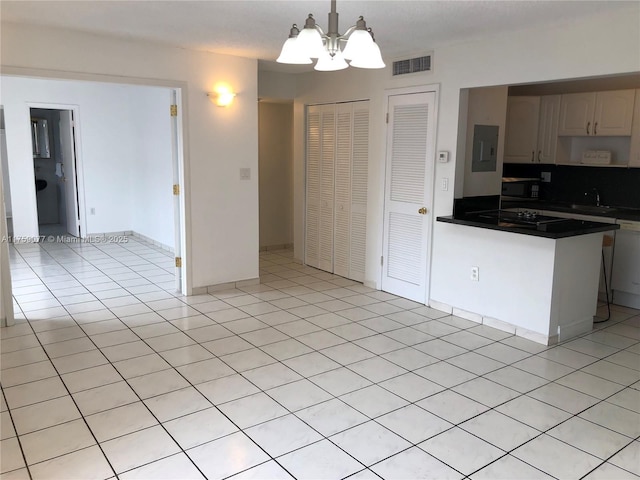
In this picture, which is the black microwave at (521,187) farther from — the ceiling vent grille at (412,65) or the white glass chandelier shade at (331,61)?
Result: the white glass chandelier shade at (331,61)

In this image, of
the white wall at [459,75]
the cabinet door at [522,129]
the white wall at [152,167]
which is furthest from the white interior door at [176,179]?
the cabinet door at [522,129]

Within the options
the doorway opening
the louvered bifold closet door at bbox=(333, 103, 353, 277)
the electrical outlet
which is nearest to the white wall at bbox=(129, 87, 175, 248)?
the doorway opening

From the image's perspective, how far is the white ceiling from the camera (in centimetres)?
323

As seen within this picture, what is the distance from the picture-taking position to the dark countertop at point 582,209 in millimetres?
4994

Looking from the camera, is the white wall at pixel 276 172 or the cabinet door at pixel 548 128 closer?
the cabinet door at pixel 548 128

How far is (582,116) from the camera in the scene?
5.79 meters

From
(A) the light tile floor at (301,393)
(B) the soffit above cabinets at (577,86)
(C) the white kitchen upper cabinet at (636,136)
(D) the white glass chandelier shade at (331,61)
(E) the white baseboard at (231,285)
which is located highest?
(B) the soffit above cabinets at (577,86)

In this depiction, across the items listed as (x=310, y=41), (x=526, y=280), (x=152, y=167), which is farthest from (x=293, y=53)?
(x=152, y=167)

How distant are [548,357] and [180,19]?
367 centimetres

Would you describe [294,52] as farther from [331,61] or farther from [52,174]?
[52,174]

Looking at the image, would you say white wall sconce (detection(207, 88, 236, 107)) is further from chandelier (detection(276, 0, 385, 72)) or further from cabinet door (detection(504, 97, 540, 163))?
cabinet door (detection(504, 97, 540, 163))

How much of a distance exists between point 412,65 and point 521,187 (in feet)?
8.20

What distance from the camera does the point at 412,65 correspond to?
475cm

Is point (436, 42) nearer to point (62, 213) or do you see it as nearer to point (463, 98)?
point (463, 98)
